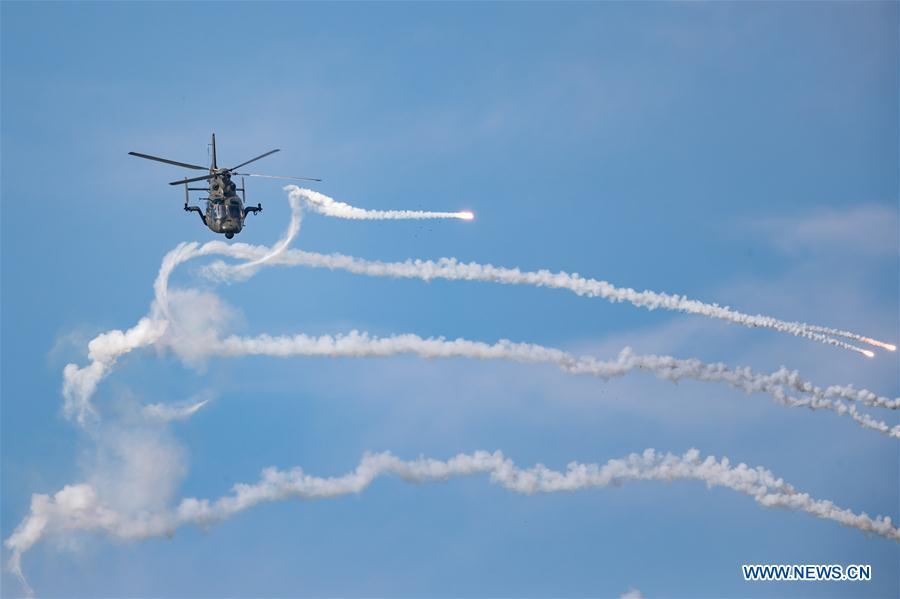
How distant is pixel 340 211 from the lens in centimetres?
8944

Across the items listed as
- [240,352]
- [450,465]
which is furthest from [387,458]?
[240,352]

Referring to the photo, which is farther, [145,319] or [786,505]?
[145,319]

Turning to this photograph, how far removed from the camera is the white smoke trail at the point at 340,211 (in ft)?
282

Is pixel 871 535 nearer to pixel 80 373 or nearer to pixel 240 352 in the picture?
pixel 240 352

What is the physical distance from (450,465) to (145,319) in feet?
53.1

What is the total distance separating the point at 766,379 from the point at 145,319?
1127 inches

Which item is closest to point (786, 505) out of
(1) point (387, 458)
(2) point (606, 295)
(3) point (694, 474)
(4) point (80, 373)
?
(3) point (694, 474)

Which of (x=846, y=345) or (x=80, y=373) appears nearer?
(x=846, y=345)

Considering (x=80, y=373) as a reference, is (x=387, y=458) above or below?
below

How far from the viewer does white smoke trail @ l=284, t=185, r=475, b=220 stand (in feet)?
282

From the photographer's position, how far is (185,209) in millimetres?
86938

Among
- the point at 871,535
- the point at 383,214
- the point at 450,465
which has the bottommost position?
the point at 871,535

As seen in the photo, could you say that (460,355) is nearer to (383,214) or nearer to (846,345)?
(383,214)

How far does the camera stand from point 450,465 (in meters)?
85.1
